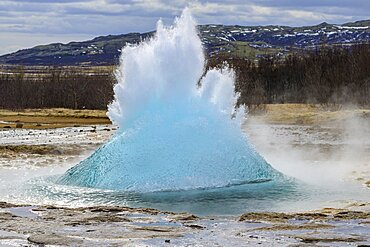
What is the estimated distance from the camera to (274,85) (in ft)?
278

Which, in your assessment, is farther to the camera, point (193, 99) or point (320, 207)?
point (193, 99)

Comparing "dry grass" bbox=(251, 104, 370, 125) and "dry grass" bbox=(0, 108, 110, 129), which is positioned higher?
"dry grass" bbox=(251, 104, 370, 125)

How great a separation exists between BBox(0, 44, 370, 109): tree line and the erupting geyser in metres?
41.8

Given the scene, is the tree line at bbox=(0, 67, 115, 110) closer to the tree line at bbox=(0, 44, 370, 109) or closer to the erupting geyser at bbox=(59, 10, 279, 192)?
the tree line at bbox=(0, 44, 370, 109)

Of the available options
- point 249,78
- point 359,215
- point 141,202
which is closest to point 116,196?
point 141,202

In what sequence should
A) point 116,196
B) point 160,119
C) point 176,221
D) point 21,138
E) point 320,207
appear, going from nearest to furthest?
point 176,221, point 320,207, point 116,196, point 160,119, point 21,138

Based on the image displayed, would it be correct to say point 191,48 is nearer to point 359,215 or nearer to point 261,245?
point 359,215

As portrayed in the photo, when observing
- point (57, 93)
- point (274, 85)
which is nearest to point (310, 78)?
point (274, 85)

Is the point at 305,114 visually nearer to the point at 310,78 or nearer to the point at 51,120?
the point at 51,120

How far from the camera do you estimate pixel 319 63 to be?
264ft

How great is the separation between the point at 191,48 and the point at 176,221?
726cm

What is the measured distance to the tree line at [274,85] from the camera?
6981 cm

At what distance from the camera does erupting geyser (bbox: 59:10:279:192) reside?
16516mm

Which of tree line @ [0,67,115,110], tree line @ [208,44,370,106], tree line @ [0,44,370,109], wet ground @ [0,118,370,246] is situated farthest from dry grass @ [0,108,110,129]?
wet ground @ [0,118,370,246]
